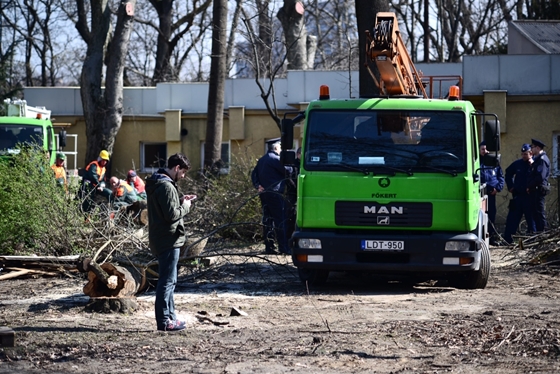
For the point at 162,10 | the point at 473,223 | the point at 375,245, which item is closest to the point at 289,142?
the point at 375,245

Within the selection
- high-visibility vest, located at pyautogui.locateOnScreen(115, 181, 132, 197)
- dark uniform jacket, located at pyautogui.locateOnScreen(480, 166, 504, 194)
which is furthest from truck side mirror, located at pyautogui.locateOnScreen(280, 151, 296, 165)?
high-visibility vest, located at pyautogui.locateOnScreen(115, 181, 132, 197)

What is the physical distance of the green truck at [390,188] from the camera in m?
11.3

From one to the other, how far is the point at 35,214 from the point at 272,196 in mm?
3676

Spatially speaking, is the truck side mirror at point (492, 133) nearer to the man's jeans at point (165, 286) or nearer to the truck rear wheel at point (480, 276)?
the truck rear wheel at point (480, 276)

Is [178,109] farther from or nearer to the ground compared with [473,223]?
farther from the ground

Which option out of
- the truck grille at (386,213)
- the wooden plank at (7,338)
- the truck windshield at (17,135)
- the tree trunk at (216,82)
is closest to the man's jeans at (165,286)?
the wooden plank at (7,338)

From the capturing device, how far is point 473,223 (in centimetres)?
1144

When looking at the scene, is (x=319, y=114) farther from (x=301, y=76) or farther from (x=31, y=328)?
(x=301, y=76)

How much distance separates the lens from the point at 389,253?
447 inches

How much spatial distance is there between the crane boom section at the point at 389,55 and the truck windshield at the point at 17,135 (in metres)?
11.4

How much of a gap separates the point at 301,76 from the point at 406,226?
15165 millimetres

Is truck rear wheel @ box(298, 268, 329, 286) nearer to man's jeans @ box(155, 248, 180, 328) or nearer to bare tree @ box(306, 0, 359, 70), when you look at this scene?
man's jeans @ box(155, 248, 180, 328)

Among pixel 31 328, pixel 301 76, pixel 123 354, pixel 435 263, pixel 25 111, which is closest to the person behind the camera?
pixel 123 354

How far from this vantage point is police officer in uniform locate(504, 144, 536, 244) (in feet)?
57.5
